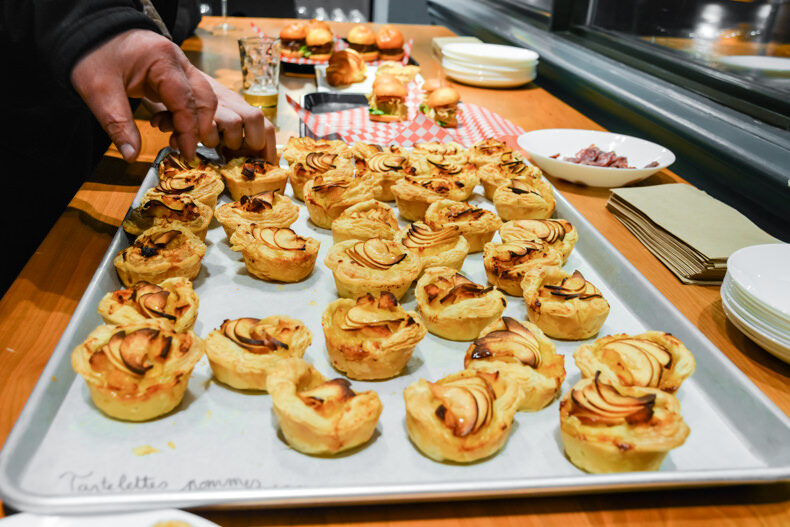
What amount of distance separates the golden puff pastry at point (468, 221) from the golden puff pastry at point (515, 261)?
8.9 inches

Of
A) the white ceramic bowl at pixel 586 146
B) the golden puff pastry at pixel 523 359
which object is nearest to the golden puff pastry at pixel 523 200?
the white ceramic bowl at pixel 586 146

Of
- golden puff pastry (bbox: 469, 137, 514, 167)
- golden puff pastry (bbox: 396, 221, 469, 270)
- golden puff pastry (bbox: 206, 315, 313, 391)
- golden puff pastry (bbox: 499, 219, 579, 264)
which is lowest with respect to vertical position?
golden puff pastry (bbox: 206, 315, 313, 391)

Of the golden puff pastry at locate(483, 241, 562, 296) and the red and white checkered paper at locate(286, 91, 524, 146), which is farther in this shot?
the red and white checkered paper at locate(286, 91, 524, 146)

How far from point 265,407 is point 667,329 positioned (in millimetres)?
1528

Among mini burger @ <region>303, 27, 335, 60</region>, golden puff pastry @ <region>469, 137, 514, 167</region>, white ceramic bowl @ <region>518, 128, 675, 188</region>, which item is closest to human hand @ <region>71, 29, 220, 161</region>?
golden puff pastry @ <region>469, 137, 514, 167</region>

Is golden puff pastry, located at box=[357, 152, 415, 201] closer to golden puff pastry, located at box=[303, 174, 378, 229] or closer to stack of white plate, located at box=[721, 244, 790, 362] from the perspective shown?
golden puff pastry, located at box=[303, 174, 378, 229]

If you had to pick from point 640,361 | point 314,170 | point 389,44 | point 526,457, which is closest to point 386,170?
point 314,170

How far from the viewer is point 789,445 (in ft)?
5.68

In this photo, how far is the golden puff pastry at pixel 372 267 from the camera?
244 cm

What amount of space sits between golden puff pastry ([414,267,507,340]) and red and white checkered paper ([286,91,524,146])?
184cm

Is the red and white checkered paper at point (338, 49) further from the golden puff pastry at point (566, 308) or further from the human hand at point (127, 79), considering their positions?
the golden puff pastry at point (566, 308)

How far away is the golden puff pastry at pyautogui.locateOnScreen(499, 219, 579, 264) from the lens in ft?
9.07

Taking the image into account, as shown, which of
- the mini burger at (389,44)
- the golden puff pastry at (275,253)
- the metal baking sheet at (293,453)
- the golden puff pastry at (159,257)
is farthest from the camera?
the mini burger at (389,44)

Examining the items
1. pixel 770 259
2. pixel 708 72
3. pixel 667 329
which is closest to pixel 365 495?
pixel 667 329
